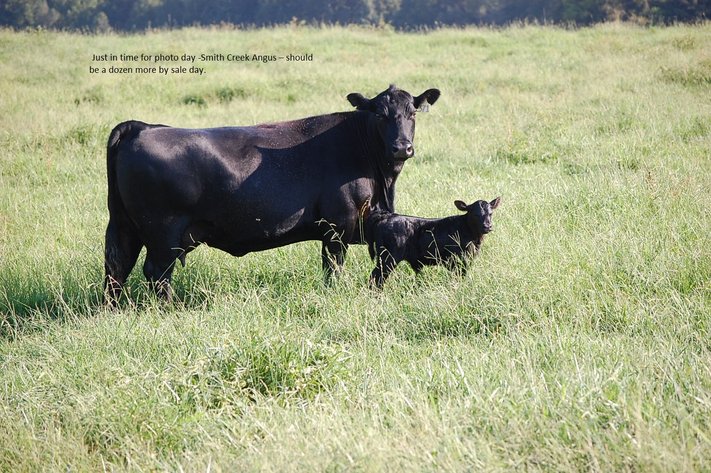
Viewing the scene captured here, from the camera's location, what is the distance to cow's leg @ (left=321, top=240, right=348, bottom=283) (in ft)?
22.2

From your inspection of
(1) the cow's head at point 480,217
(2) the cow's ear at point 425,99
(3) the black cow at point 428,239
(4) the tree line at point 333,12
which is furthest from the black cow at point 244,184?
(4) the tree line at point 333,12

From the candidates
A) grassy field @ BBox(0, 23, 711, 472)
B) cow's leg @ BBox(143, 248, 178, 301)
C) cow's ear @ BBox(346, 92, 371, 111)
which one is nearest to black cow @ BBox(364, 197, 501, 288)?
grassy field @ BBox(0, 23, 711, 472)

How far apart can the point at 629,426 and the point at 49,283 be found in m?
5.11

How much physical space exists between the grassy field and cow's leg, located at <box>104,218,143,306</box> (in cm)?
24

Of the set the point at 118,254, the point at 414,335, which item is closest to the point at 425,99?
the point at 414,335

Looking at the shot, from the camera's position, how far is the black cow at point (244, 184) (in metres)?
6.43

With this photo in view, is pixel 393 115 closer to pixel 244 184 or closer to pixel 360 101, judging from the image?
pixel 360 101

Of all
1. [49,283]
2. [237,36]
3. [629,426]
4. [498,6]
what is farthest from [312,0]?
[629,426]

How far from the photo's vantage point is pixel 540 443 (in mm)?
3580

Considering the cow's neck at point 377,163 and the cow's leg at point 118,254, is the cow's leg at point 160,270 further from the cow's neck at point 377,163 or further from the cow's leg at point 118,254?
the cow's neck at point 377,163

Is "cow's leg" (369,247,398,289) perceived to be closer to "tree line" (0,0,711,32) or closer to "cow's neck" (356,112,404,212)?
"cow's neck" (356,112,404,212)

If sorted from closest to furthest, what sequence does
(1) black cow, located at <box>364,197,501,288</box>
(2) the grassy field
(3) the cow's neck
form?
(2) the grassy field
(1) black cow, located at <box>364,197,501,288</box>
(3) the cow's neck

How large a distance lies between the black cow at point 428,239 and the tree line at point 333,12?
25.1m

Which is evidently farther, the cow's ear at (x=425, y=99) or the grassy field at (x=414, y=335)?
the cow's ear at (x=425, y=99)
